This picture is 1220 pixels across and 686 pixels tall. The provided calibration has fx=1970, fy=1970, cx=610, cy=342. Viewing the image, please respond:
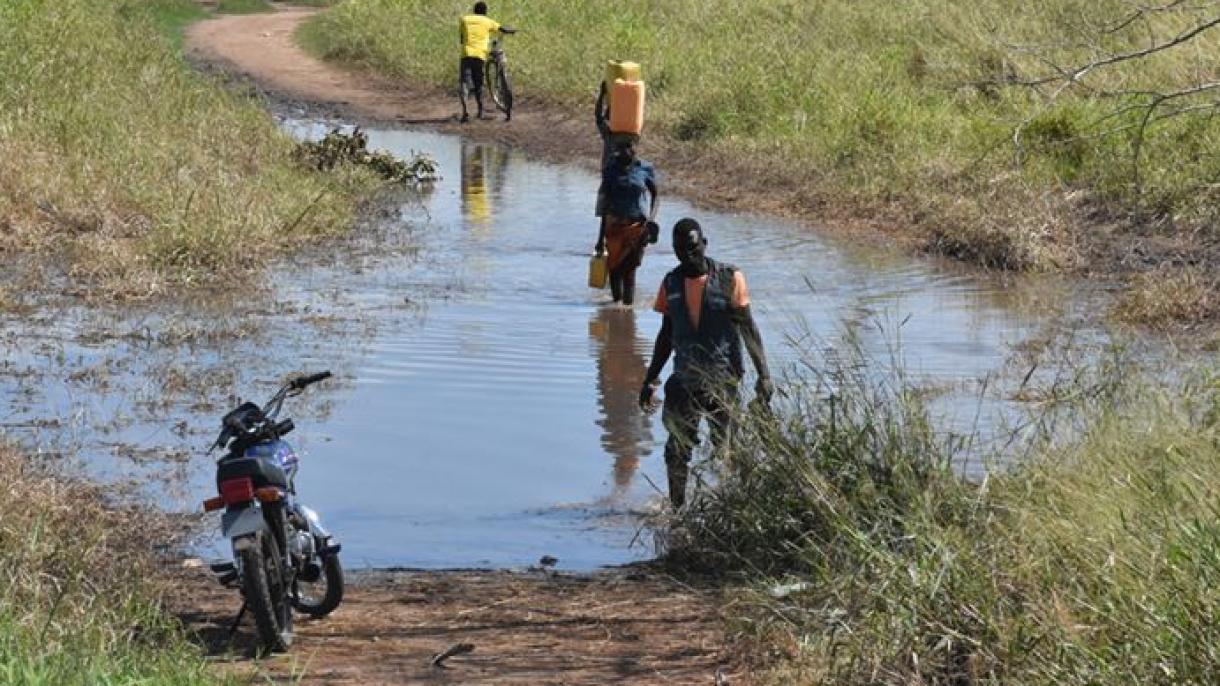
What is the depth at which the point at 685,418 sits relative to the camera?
9.21m

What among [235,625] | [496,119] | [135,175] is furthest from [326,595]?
[496,119]

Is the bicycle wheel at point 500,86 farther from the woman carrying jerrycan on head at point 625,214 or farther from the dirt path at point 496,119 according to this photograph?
the woman carrying jerrycan on head at point 625,214

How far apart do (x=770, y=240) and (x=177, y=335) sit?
682 centimetres

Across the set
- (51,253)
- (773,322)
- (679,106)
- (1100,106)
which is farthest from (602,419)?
(679,106)

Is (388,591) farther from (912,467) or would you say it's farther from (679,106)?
(679,106)

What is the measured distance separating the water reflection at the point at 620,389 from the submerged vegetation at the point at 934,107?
2.79 m

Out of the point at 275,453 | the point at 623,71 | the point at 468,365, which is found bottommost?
the point at 468,365

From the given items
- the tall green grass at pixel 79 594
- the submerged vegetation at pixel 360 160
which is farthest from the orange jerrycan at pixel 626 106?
the tall green grass at pixel 79 594

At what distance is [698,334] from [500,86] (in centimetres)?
2020

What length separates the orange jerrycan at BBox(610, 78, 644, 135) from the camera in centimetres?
1641

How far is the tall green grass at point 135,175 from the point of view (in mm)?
15539

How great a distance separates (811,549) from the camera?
7.52 meters

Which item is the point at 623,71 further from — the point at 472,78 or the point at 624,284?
the point at 472,78

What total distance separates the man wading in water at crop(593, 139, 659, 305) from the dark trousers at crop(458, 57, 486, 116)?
44.1 feet
